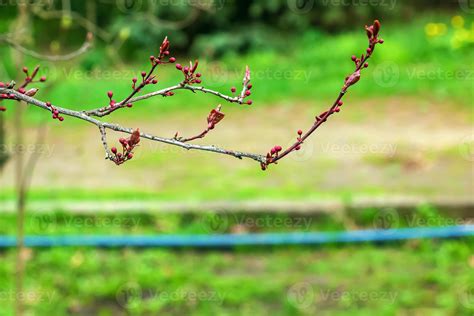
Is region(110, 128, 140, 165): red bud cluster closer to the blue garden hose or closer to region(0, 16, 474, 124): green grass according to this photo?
the blue garden hose

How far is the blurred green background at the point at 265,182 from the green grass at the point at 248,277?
12 millimetres

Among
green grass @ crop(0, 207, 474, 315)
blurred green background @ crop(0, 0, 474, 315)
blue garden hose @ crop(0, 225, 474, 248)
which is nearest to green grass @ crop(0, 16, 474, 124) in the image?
blurred green background @ crop(0, 0, 474, 315)

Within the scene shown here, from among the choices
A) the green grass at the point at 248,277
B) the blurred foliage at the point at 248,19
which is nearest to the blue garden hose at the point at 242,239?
the green grass at the point at 248,277

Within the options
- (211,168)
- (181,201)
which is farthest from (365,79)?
(181,201)

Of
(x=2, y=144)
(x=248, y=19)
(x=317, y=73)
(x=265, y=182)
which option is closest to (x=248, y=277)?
(x=265, y=182)

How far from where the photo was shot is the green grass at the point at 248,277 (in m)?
4.79

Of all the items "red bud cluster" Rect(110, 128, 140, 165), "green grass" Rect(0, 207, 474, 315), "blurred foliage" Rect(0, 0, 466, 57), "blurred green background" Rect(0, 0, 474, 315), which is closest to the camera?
Answer: "red bud cluster" Rect(110, 128, 140, 165)

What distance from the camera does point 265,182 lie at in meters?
6.48

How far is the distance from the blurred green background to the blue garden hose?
0.06m

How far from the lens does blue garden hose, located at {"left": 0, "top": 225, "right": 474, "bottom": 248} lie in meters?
5.46

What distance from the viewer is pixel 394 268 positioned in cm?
521

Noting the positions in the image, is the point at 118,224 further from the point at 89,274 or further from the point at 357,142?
the point at 357,142

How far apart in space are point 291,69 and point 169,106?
1794mm

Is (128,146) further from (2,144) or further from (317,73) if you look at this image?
(317,73)
